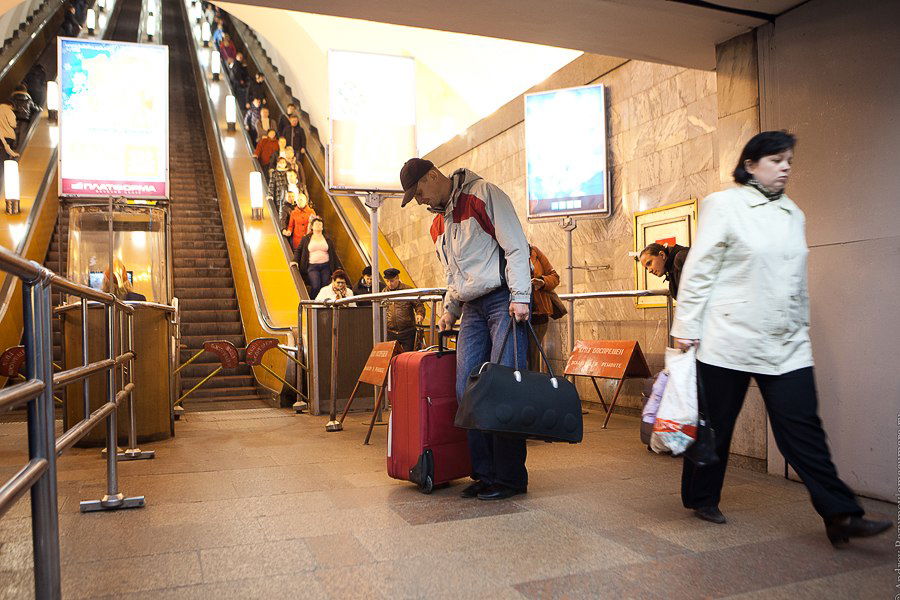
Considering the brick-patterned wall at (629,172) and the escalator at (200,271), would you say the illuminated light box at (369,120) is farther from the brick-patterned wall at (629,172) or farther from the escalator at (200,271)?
the escalator at (200,271)

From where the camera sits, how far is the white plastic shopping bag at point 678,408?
10.2ft

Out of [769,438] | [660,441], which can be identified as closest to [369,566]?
[660,441]

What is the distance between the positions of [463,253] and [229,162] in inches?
548

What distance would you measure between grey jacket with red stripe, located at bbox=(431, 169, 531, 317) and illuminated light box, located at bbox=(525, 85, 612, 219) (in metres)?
3.78

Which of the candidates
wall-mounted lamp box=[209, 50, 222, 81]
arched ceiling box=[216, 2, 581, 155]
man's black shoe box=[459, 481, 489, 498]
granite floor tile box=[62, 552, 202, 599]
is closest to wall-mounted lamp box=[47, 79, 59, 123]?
arched ceiling box=[216, 2, 581, 155]

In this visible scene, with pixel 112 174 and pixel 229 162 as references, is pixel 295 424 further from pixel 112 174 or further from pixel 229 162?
pixel 229 162

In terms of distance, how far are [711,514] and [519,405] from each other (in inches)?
36.3

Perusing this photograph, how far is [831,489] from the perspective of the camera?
9.64 feet

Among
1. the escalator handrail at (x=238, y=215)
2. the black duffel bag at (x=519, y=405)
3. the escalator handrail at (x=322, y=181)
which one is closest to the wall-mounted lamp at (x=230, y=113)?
the escalator handrail at (x=238, y=215)

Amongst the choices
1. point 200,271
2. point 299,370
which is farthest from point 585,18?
point 200,271

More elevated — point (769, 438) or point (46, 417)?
point (46, 417)

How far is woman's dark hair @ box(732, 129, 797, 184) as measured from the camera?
10.2ft

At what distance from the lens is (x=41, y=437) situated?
192 centimetres

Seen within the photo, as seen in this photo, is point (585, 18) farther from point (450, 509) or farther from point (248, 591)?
point (248, 591)
